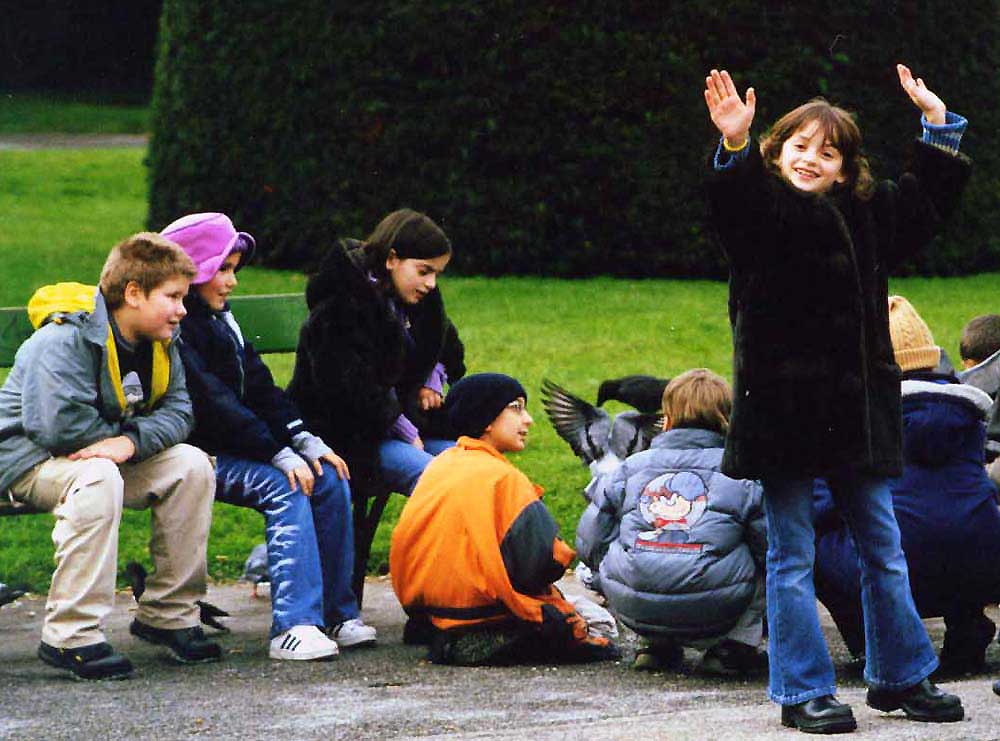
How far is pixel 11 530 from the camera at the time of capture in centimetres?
734

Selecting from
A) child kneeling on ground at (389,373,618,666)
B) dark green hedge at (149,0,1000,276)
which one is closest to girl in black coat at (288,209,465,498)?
Answer: child kneeling on ground at (389,373,618,666)

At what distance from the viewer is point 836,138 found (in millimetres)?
4527

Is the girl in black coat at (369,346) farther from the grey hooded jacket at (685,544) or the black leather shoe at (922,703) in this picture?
the black leather shoe at (922,703)

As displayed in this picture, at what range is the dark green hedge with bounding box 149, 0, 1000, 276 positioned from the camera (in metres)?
11.9

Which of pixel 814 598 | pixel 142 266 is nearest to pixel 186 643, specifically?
pixel 142 266

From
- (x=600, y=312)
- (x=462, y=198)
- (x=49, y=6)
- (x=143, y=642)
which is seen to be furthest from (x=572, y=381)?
(x=49, y=6)

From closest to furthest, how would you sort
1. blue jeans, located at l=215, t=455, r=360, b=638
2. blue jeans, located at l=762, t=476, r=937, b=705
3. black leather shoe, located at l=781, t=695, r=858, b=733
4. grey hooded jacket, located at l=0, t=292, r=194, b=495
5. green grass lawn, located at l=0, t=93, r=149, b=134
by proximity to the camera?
black leather shoe, located at l=781, t=695, r=858, b=733 < blue jeans, located at l=762, t=476, r=937, b=705 < grey hooded jacket, located at l=0, t=292, r=194, b=495 < blue jeans, located at l=215, t=455, r=360, b=638 < green grass lawn, located at l=0, t=93, r=149, b=134

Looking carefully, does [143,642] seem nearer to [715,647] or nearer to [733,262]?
[715,647]

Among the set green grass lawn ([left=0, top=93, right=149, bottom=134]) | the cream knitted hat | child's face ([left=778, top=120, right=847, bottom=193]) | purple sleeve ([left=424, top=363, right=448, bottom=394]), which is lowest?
green grass lawn ([left=0, top=93, right=149, bottom=134])

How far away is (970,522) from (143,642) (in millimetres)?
2411

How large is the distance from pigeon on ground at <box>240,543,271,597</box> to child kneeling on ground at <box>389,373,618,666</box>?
0.95 meters

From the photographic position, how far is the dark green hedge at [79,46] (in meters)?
32.4

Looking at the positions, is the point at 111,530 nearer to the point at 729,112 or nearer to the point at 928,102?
the point at 729,112

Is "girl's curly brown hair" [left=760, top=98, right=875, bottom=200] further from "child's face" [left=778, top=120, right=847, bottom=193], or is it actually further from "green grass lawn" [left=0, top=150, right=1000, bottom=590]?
"green grass lawn" [left=0, top=150, right=1000, bottom=590]
